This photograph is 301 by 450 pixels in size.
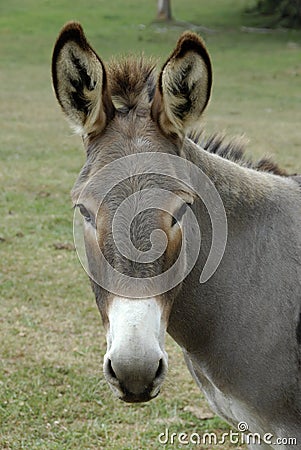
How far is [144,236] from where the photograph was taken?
2406mm

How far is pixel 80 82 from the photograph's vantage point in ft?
8.99

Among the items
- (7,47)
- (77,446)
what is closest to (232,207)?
(77,446)

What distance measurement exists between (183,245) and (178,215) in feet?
0.48

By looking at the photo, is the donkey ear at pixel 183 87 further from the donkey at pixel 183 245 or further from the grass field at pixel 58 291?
the grass field at pixel 58 291

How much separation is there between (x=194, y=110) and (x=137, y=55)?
57 cm

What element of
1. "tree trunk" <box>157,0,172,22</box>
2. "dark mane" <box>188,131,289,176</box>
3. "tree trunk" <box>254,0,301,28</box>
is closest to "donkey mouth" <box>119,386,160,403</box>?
"dark mane" <box>188,131,289,176</box>

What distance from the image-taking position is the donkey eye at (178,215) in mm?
2514

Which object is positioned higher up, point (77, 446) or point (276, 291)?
point (276, 291)

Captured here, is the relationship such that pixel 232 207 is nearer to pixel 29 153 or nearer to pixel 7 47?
pixel 29 153
